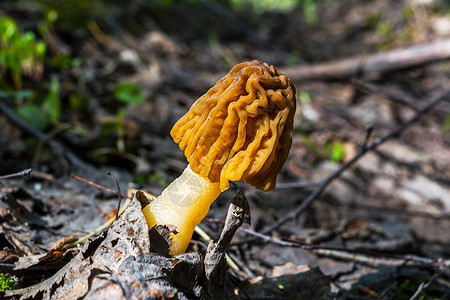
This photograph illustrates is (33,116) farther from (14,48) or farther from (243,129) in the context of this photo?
(243,129)

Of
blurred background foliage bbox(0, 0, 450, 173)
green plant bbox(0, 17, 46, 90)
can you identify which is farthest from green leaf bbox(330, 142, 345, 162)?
green plant bbox(0, 17, 46, 90)

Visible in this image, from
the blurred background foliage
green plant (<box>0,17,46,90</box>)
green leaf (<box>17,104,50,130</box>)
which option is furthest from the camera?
the blurred background foliage

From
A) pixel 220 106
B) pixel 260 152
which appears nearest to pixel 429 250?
pixel 260 152

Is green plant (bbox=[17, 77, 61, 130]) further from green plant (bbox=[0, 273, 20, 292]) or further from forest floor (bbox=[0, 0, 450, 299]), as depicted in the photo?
green plant (bbox=[0, 273, 20, 292])

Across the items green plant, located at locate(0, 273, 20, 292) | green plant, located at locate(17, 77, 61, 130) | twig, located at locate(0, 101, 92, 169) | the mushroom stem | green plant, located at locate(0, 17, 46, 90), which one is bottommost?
green plant, located at locate(0, 273, 20, 292)

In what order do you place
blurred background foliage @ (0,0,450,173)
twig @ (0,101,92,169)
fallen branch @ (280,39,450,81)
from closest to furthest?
1. twig @ (0,101,92,169)
2. blurred background foliage @ (0,0,450,173)
3. fallen branch @ (280,39,450,81)
